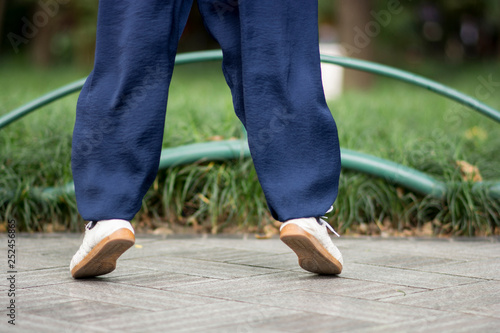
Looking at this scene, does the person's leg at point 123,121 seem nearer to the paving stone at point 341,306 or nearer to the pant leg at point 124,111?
the pant leg at point 124,111

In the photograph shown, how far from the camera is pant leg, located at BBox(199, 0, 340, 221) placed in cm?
238

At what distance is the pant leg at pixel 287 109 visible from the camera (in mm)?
2383

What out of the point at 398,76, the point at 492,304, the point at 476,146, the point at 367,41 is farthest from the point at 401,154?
the point at 367,41

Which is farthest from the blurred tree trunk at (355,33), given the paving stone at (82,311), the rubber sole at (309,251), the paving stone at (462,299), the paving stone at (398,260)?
the paving stone at (82,311)

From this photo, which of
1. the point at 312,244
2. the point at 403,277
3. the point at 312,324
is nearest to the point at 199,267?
the point at 312,244

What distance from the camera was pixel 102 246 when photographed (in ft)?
7.50

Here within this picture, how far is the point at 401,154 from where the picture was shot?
4207 mm

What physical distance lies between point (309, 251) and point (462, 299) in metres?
0.52

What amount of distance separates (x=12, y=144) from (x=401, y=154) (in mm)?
2374

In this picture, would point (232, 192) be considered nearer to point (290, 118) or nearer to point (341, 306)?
point (290, 118)

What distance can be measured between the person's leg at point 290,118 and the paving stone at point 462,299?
364mm

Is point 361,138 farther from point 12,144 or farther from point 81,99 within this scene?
point 81,99

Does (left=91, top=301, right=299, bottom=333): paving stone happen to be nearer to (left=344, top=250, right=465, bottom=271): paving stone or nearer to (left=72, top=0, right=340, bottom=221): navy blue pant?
(left=72, top=0, right=340, bottom=221): navy blue pant

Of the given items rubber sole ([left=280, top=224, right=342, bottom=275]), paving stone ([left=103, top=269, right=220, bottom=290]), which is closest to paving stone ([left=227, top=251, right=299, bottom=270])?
rubber sole ([left=280, top=224, right=342, bottom=275])
